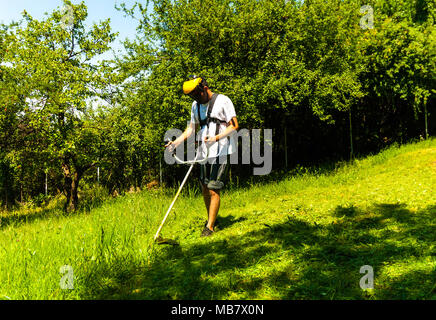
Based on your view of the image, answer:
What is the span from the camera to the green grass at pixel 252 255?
266 cm

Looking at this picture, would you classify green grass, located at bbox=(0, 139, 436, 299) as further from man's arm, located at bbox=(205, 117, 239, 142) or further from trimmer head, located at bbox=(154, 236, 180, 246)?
man's arm, located at bbox=(205, 117, 239, 142)

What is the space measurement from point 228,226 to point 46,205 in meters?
14.9

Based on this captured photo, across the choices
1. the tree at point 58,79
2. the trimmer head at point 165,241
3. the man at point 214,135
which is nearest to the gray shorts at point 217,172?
the man at point 214,135

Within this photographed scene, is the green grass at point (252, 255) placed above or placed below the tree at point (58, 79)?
below

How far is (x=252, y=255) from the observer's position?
3404 mm

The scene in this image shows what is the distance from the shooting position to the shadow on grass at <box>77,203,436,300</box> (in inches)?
101

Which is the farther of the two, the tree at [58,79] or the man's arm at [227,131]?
the tree at [58,79]

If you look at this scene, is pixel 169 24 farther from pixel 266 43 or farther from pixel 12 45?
pixel 12 45

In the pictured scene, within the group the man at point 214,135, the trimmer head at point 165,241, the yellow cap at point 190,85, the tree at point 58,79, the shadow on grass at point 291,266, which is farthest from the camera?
the tree at point 58,79

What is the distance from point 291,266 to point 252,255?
0.49 meters

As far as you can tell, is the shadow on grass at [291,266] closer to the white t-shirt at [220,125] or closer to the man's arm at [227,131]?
the white t-shirt at [220,125]

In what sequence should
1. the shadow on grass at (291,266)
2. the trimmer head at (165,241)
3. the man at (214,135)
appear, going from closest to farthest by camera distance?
the shadow on grass at (291,266) < the trimmer head at (165,241) < the man at (214,135)

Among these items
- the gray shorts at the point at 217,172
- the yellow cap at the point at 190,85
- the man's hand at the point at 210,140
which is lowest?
the gray shorts at the point at 217,172

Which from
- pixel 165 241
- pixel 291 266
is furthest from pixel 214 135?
pixel 291 266
